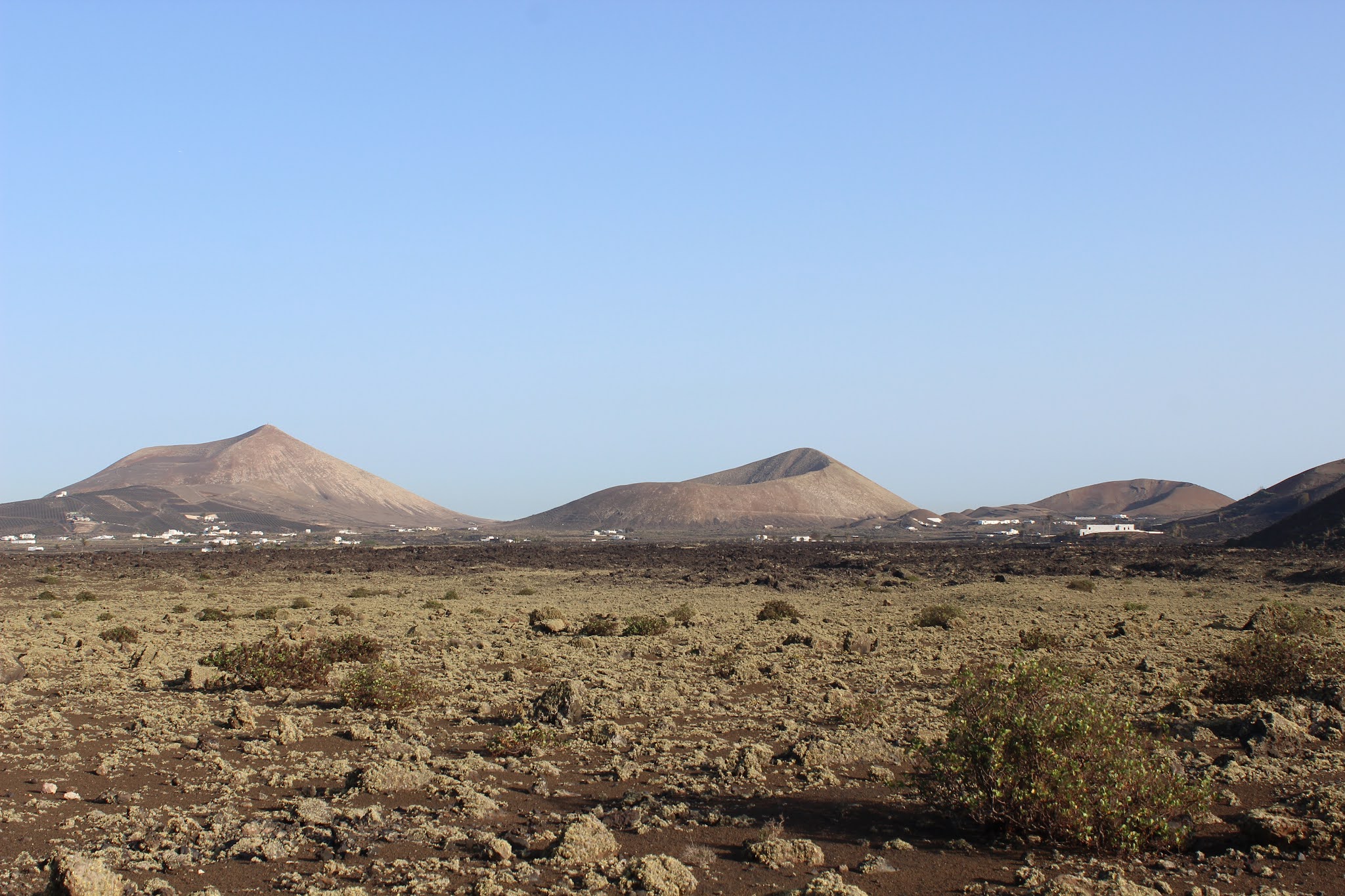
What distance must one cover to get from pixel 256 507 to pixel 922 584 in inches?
6292

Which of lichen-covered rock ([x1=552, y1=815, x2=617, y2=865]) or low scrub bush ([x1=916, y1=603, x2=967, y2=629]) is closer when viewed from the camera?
lichen-covered rock ([x1=552, y1=815, x2=617, y2=865])

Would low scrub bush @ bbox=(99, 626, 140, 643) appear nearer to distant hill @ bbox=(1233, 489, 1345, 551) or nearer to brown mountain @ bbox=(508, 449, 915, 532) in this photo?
distant hill @ bbox=(1233, 489, 1345, 551)

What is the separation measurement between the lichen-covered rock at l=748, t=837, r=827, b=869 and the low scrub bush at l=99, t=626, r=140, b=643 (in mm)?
16029

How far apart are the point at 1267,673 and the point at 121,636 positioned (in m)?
18.9

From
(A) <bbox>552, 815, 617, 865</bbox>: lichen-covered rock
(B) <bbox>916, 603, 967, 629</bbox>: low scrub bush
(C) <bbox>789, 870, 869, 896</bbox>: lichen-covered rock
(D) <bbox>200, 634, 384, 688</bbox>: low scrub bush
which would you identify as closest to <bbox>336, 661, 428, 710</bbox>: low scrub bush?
(D) <bbox>200, 634, 384, 688</bbox>: low scrub bush

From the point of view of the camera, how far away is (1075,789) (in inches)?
285

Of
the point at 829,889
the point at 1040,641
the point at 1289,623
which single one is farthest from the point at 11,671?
the point at 1289,623

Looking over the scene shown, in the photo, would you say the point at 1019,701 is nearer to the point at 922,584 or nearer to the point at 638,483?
the point at 922,584

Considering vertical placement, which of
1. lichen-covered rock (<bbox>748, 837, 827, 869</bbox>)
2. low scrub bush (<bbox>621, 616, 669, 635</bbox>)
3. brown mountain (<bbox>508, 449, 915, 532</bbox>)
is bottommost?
lichen-covered rock (<bbox>748, 837, 827, 869</bbox>)

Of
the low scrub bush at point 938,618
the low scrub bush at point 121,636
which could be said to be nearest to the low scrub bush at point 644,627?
the low scrub bush at point 938,618

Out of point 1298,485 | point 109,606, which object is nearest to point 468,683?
point 109,606

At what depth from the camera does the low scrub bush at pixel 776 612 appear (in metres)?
24.6

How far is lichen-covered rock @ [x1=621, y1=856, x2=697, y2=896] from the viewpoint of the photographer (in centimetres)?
666

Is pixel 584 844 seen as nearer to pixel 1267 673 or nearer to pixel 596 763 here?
pixel 596 763
